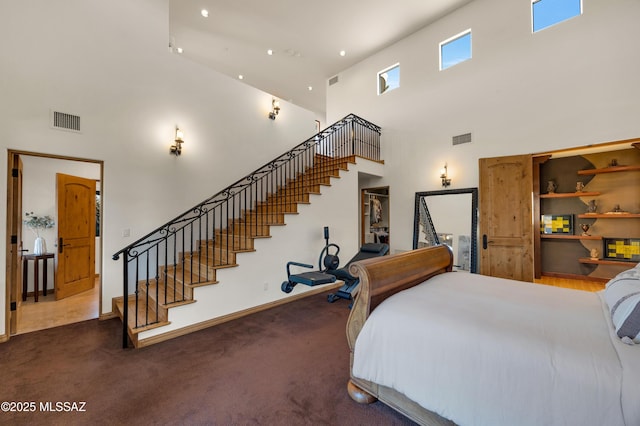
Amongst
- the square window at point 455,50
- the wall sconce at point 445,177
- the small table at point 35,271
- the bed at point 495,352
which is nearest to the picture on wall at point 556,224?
the wall sconce at point 445,177

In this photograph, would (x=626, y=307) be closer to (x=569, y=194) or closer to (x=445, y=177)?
(x=445, y=177)

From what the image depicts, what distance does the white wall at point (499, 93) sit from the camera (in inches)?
158

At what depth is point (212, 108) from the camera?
5.20 meters

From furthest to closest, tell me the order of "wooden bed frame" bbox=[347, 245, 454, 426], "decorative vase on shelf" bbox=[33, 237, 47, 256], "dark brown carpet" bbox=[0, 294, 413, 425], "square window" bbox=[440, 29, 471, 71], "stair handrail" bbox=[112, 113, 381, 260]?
"square window" bbox=[440, 29, 471, 71] < "decorative vase on shelf" bbox=[33, 237, 47, 256] < "stair handrail" bbox=[112, 113, 381, 260] < "dark brown carpet" bbox=[0, 294, 413, 425] < "wooden bed frame" bbox=[347, 245, 454, 426]

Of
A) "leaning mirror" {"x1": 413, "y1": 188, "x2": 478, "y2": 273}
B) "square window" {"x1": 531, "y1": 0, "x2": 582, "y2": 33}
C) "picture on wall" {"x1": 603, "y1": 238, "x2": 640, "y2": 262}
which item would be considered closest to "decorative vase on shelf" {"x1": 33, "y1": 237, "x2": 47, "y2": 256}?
"leaning mirror" {"x1": 413, "y1": 188, "x2": 478, "y2": 273}

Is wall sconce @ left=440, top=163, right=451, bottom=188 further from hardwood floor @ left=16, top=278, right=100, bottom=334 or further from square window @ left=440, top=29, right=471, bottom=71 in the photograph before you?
hardwood floor @ left=16, top=278, right=100, bottom=334

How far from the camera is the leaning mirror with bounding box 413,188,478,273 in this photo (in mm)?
5305

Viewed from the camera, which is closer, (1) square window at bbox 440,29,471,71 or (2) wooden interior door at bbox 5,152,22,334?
(2) wooden interior door at bbox 5,152,22,334

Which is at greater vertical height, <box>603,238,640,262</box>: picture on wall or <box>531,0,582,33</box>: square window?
<box>531,0,582,33</box>: square window

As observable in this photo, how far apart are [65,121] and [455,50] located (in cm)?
708

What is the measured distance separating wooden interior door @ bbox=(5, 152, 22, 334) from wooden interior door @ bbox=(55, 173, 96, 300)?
1.14 metres

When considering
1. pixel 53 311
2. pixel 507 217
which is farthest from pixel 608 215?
pixel 53 311

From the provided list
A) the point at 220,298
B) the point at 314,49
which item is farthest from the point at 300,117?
the point at 220,298

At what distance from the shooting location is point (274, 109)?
6.21m
